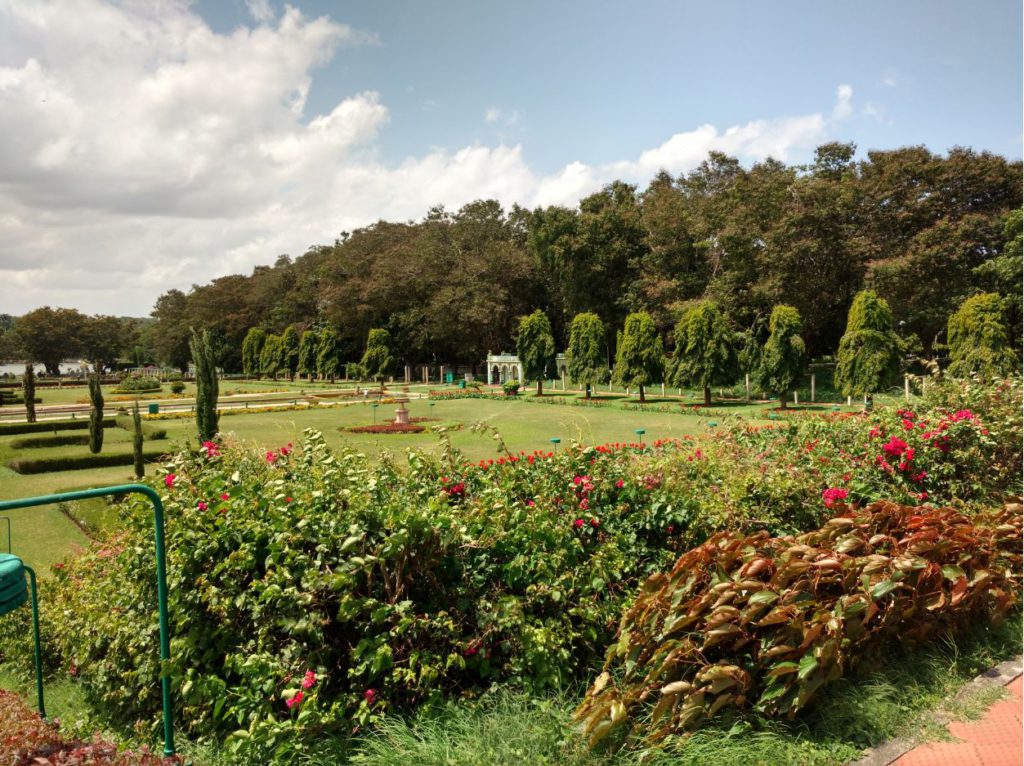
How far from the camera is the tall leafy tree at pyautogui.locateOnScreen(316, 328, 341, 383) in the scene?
147ft

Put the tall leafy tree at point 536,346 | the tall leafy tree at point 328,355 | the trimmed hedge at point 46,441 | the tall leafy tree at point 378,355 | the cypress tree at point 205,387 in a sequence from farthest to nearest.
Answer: the tall leafy tree at point 328,355, the tall leafy tree at point 378,355, the tall leafy tree at point 536,346, the trimmed hedge at point 46,441, the cypress tree at point 205,387

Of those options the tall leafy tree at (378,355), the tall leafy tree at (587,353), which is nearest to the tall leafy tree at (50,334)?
the tall leafy tree at (378,355)

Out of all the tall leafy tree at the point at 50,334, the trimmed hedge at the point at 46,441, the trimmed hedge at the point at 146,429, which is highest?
the tall leafy tree at the point at 50,334

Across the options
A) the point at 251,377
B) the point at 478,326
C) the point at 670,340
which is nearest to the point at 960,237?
the point at 670,340

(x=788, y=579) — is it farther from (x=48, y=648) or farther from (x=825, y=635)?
(x=48, y=648)

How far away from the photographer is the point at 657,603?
2.83 metres

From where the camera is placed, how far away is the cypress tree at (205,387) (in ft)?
37.2

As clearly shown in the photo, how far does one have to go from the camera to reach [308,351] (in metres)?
47.4

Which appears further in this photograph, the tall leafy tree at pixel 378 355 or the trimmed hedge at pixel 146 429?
the tall leafy tree at pixel 378 355

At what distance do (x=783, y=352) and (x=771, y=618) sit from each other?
67.1 ft

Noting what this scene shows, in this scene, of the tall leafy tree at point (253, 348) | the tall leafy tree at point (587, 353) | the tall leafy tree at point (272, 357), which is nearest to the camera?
the tall leafy tree at point (587, 353)

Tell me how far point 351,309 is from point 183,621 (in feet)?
135

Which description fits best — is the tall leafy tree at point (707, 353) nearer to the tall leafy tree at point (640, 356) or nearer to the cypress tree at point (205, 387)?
the tall leafy tree at point (640, 356)

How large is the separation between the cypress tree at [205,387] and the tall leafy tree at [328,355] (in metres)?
33.6
